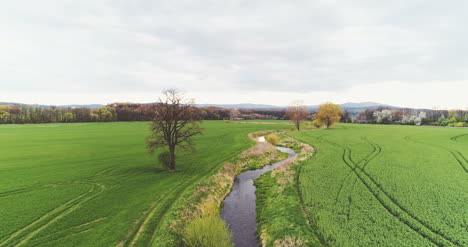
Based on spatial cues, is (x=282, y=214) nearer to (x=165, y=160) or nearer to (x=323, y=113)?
(x=165, y=160)

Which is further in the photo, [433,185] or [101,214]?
[433,185]

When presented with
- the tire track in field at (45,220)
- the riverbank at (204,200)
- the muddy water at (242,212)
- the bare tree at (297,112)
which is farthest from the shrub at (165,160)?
the bare tree at (297,112)

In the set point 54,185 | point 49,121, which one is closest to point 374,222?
point 54,185

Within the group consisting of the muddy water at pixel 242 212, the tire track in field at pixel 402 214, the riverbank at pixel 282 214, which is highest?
the tire track in field at pixel 402 214

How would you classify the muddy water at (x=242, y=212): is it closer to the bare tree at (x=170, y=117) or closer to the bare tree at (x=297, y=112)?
the bare tree at (x=170, y=117)

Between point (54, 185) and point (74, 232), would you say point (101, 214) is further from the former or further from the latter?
point (54, 185)

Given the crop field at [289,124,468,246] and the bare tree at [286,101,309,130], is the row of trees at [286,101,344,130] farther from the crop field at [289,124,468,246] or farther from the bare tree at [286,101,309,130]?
the crop field at [289,124,468,246]
